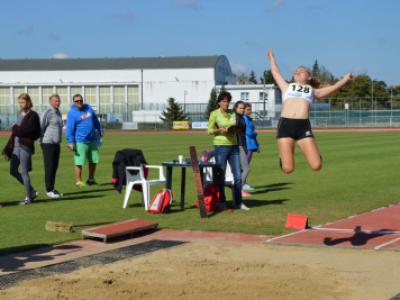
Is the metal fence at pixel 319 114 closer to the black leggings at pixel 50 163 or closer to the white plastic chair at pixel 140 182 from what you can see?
the black leggings at pixel 50 163

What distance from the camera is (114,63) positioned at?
10694 centimetres

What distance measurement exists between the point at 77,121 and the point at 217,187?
5.24 m

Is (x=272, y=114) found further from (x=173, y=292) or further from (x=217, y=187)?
(x=173, y=292)

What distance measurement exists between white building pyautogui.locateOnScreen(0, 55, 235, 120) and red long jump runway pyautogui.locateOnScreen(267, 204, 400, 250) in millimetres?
93011

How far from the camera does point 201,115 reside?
304ft

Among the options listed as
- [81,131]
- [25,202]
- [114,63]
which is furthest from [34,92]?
[25,202]

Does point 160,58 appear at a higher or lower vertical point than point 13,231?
higher

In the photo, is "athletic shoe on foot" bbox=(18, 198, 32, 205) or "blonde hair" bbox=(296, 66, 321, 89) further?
"athletic shoe on foot" bbox=(18, 198, 32, 205)

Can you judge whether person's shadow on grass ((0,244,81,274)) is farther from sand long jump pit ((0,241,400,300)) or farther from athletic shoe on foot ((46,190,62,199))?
athletic shoe on foot ((46,190,62,199))

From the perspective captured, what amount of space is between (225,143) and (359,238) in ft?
11.4

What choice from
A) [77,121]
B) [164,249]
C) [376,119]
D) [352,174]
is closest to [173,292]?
[164,249]

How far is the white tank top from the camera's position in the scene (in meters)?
8.70

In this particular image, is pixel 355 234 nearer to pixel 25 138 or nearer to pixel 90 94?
pixel 25 138

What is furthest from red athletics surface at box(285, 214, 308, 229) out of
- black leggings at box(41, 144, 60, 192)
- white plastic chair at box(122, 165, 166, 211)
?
black leggings at box(41, 144, 60, 192)
